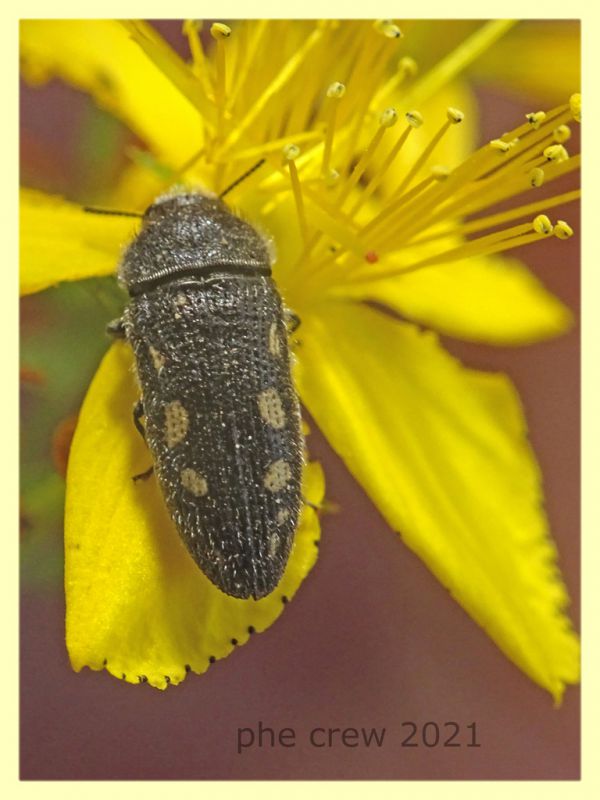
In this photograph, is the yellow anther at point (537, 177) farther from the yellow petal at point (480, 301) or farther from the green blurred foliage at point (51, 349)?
the green blurred foliage at point (51, 349)

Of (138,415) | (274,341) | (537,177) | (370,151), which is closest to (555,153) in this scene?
(537,177)

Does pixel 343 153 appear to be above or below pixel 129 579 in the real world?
above

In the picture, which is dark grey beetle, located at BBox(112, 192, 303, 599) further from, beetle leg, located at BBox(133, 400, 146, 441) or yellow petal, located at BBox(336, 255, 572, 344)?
yellow petal, located at BBox(336, 255, 572, 344)

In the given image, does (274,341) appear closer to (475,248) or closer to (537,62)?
(475,248)

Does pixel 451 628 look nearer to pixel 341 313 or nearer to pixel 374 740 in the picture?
pixel 374 740

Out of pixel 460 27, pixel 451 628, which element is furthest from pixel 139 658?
pixel 460 27

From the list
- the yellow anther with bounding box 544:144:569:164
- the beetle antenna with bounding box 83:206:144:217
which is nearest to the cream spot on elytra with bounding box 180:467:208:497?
the beetle antenna with bounding box 83:206:144:217
